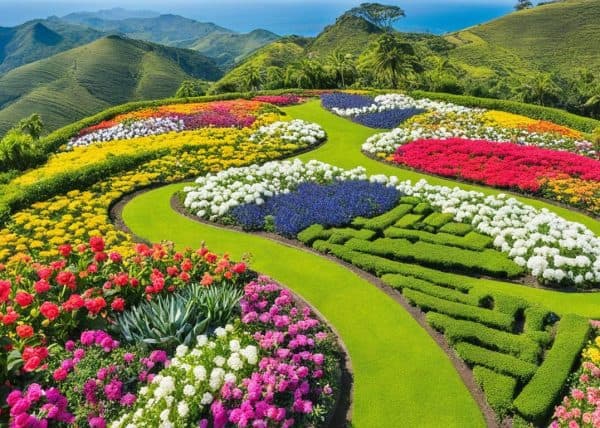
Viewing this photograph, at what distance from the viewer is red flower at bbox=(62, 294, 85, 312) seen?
9.89m

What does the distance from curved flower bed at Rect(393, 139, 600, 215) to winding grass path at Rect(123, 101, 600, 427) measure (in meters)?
1.07

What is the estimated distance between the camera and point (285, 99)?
4184 cm

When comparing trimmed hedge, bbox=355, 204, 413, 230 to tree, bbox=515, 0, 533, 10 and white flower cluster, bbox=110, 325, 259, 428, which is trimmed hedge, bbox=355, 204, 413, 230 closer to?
white flower cluster, bbox=110, 325, 259, 428

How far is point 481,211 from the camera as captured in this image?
1769 centimetres

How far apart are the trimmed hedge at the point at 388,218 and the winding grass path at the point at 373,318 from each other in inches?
108

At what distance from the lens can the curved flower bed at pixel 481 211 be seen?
1443 centimetres

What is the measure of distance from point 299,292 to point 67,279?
6067 mm

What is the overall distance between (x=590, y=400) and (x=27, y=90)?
22223cm

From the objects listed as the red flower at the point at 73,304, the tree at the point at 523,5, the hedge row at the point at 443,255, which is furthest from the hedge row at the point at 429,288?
the tree at the point at 523,5

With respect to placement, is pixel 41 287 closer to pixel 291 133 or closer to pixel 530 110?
pixel 291 133

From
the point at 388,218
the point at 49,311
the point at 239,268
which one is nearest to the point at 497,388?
the point at 239,268

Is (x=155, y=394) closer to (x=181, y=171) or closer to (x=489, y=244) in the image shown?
(x=489, y=244)

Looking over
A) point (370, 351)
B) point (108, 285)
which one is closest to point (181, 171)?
point (108, 285)

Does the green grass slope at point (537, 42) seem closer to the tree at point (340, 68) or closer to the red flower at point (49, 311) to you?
the tree at point (340, 68)
